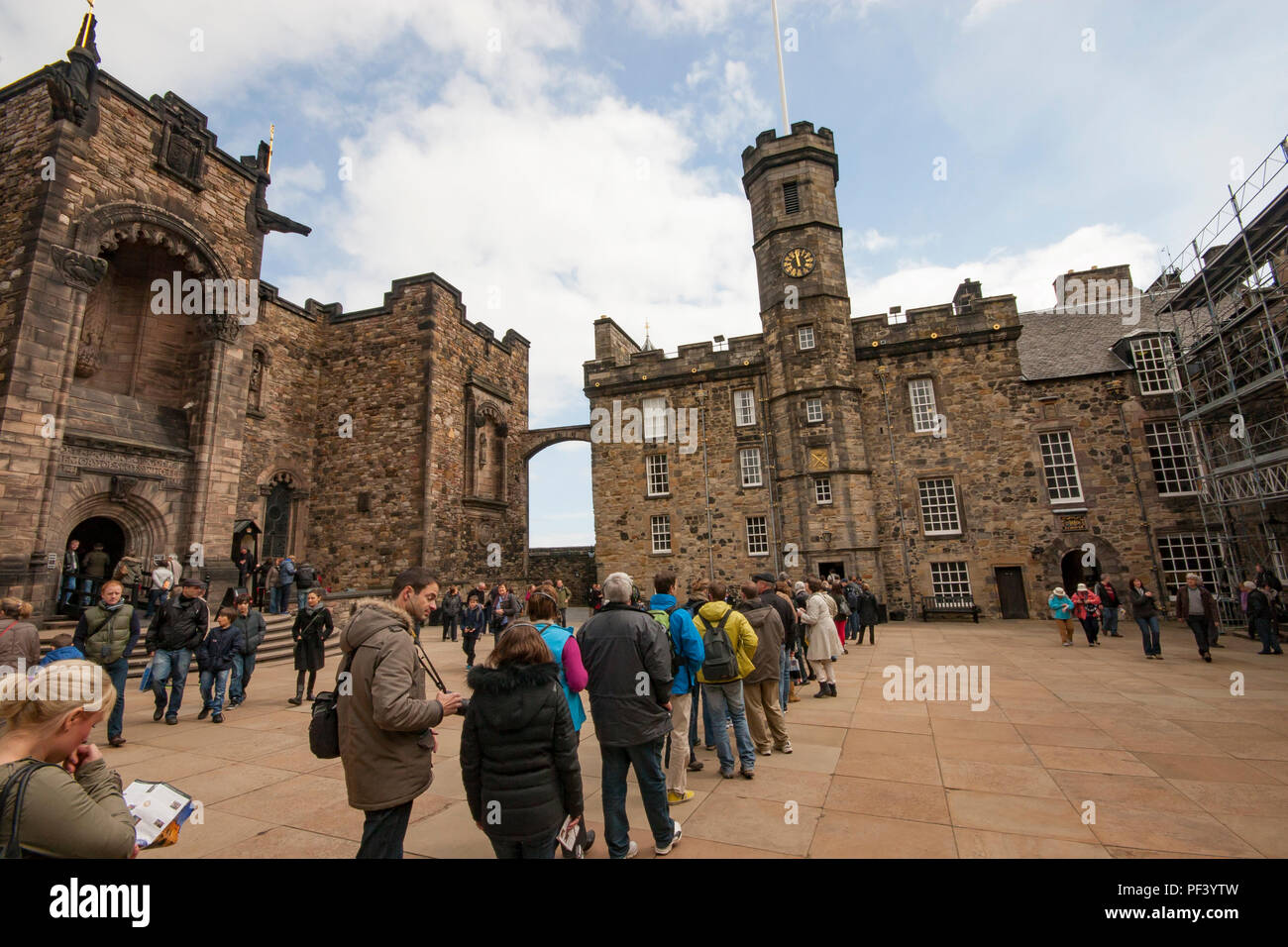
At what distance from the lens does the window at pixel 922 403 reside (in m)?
19.6

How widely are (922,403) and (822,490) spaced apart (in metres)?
4.78

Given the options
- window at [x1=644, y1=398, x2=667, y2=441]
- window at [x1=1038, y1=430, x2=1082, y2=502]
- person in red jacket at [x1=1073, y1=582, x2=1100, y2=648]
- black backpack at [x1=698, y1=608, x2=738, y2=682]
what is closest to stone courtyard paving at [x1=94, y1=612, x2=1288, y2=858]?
black backpack at [x1=698, y1=608, x2=738, y2=682]

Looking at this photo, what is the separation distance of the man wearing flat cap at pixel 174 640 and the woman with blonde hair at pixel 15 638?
114cm

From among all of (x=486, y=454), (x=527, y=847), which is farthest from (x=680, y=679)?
(x=486, y=454)

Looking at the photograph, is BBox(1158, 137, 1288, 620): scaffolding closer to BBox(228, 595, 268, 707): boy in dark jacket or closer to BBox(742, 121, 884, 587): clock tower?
BBox(742, 121, 884, 587): clock tower

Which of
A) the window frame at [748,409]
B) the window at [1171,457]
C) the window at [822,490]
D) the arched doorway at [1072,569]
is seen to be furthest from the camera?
the window frame at [748,409]

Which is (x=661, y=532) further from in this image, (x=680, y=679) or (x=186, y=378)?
(x=680, y=679)

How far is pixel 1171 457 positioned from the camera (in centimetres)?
1762

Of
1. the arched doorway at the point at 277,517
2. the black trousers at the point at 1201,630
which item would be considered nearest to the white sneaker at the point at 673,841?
the black trousers at the point at 1201,630

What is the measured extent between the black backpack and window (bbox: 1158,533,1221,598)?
63.6 ft

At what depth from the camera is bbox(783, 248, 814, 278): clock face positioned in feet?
66.7

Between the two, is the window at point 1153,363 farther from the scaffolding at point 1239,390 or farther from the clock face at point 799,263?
the clock face at point 799,263
